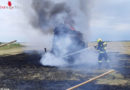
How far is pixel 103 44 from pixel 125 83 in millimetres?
4004

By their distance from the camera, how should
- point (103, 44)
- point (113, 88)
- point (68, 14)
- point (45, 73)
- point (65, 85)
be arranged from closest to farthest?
point (113, 88)
point (65, 85)
point (45, 73)
point (103, 44)
point (68, 14)

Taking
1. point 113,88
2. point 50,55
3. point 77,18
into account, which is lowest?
point 113,88

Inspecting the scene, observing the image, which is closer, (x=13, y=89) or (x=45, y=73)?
(x=13, y=89)

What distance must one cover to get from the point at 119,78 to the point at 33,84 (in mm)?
4569


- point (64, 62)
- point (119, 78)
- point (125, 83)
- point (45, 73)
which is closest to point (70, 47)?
point (64, 62)

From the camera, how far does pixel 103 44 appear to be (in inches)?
428

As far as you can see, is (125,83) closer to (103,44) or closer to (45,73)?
(103,44)

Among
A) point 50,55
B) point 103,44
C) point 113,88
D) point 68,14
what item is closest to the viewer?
point 113,88

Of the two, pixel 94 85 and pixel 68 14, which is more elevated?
pixel 68 14

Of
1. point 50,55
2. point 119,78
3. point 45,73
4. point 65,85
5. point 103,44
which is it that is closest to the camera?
point 65,85

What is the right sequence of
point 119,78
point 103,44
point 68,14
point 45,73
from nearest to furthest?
point 119,78 → point 45,73 → point 103,44 → point 68,14

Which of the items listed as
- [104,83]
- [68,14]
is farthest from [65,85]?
[68,14]

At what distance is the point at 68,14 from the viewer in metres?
19.1

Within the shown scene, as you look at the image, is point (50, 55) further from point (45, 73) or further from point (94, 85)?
point (94, 85)
